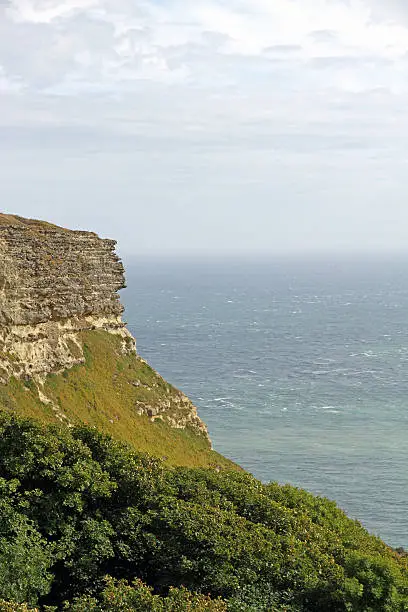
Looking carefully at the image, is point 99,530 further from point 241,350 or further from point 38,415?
point 241,350

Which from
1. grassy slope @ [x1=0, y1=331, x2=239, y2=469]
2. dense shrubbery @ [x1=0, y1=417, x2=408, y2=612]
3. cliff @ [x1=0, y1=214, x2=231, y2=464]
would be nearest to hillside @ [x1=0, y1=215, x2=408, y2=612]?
dense shrubbery @ [x1=0, y1=417, x2=408, y2=612]

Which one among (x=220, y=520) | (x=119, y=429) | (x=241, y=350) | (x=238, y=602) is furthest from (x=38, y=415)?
(x=241, y=350)

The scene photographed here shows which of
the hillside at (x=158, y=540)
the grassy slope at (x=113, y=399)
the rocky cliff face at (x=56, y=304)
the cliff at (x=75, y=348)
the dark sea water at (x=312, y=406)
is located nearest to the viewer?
the hillside at (x=158, y=540)

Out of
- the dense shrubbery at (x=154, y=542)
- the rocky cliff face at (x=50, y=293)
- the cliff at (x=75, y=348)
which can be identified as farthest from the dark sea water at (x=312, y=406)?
the dense shrubbery at (x=154, y=542)

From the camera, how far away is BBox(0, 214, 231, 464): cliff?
65625mm

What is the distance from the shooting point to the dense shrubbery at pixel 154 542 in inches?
1335

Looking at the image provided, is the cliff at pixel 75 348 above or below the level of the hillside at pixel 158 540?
above

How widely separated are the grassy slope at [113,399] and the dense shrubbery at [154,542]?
19749mm

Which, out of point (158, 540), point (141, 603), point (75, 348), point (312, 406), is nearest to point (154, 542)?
point (158, 540)

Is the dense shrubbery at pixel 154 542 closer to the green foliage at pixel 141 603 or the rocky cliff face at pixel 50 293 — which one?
the green foliage at pixel 141 603

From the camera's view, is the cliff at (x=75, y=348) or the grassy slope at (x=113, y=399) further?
the cliff at (x=75, y=348)

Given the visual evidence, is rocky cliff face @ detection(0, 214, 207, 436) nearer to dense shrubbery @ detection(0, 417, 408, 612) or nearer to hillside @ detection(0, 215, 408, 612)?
hillside @ detection(0, 215, 408, 612)

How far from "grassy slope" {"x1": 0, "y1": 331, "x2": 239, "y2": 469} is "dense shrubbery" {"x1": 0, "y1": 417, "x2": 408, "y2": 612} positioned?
19749 millimetres

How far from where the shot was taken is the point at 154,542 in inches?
1462
